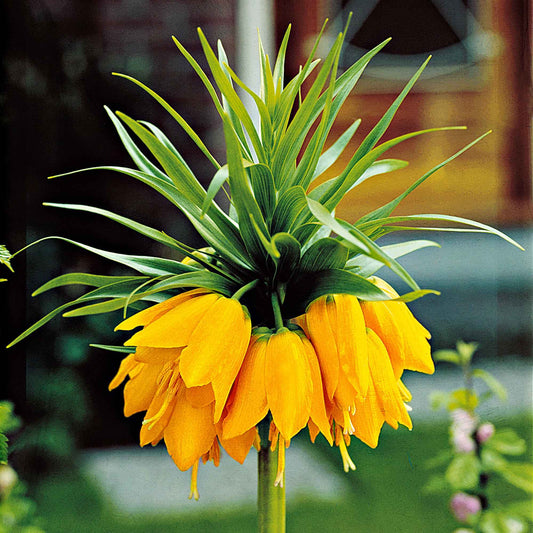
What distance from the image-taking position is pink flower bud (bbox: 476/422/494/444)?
929 mm

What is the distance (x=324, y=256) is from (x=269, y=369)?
70 millimetres

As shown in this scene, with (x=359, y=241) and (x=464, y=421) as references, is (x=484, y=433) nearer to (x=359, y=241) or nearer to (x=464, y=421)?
(x=464, y=421)

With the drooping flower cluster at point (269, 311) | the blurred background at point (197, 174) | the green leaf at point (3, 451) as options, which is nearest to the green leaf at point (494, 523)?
the blurred background at point (197, 174)

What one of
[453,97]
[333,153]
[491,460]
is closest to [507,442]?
[491,460]

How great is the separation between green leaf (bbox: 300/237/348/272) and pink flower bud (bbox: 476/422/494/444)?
700 millimetres

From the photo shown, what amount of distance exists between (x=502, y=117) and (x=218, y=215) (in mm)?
1978

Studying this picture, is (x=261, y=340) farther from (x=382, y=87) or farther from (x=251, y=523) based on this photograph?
(x=382, y=87)

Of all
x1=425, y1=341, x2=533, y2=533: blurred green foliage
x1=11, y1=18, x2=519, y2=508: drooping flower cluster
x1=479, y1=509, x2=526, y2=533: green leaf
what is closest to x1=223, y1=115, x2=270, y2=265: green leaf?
x1=11, y1=18, x2=519, y2=508: drooping flower cluster

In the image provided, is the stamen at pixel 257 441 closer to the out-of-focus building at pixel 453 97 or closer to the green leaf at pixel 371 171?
the green leaf at pixel 371 171

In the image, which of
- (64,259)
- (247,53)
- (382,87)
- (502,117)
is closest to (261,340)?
(64,259)

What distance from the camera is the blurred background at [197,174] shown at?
4.75 feet

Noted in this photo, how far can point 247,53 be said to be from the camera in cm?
163

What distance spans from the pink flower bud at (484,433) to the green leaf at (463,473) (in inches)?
1.4

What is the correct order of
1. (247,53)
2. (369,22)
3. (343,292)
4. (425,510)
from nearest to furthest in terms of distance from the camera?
(343,292) → (425,510) → (247,53) → (369,22)
